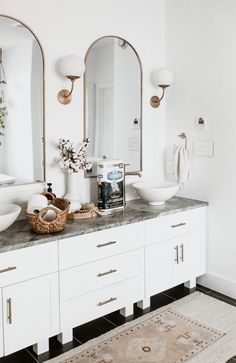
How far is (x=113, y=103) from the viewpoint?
10.8 ft

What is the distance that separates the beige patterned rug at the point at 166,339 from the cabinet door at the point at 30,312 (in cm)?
19

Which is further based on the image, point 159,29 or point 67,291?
point 159,29

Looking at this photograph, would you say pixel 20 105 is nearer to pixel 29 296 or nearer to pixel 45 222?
pixel 45 222

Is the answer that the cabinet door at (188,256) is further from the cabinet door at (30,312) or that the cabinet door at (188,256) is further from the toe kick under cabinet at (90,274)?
the cabinet door at (30,312)

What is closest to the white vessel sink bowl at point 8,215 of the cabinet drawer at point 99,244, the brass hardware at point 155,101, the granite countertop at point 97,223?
the granite countertop at point 97,223

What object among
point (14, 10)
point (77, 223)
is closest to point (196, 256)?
point (77, 223)

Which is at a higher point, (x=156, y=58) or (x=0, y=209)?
(x=156, y=58)

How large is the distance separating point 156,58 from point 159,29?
26cm

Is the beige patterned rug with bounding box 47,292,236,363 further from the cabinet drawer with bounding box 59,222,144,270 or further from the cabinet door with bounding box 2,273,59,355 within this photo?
the cabinet drawer with bounding box 59,222,144,270

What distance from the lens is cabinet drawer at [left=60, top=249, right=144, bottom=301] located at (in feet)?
8.25

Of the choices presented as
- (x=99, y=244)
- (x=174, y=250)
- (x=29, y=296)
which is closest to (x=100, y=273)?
(x=99, y=244)

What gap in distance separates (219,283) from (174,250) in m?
0.54

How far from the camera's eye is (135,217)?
113 inches

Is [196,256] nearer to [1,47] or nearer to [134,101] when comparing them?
[134,101]
